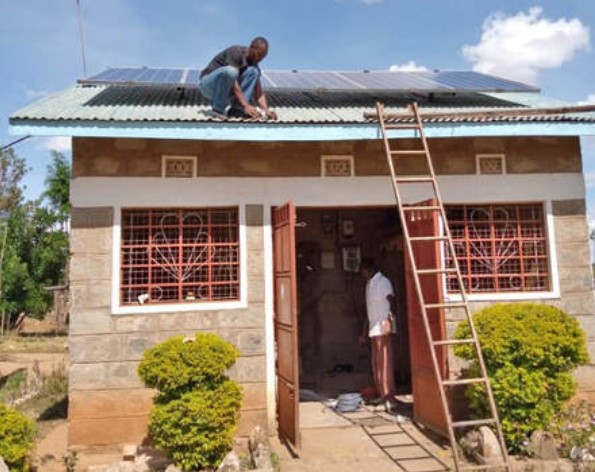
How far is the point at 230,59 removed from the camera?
5805 millimetres

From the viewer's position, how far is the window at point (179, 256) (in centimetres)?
571

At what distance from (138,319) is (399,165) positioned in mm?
3310

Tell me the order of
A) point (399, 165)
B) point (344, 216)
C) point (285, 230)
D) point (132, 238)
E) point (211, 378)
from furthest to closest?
point (344, 216) → point (399, 165) → point (132, 238) → point (285, 230) → point (211, 378)

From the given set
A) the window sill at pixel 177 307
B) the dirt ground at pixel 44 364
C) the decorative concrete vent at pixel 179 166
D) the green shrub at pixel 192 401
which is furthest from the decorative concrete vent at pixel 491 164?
the dirt ground at pixel 44 364

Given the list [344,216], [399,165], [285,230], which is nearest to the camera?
[285,230]

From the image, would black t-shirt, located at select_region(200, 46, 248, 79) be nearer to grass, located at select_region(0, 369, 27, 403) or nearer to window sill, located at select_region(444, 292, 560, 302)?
window sill, located at select_region(444, 292, 560, 302)

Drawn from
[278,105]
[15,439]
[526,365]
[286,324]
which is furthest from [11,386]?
[526,365]

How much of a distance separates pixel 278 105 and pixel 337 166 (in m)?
1.22

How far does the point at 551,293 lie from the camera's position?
6074 millimetres

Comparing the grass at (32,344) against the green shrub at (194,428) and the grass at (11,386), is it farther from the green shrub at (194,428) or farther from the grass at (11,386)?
the green shrub at (194,428)

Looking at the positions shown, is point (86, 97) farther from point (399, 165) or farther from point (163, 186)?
point (399, 165)

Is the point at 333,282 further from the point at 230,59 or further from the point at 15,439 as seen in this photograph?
the point at 15,439

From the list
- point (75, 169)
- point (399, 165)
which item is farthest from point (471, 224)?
point (75, 169)

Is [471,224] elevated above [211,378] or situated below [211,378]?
above
